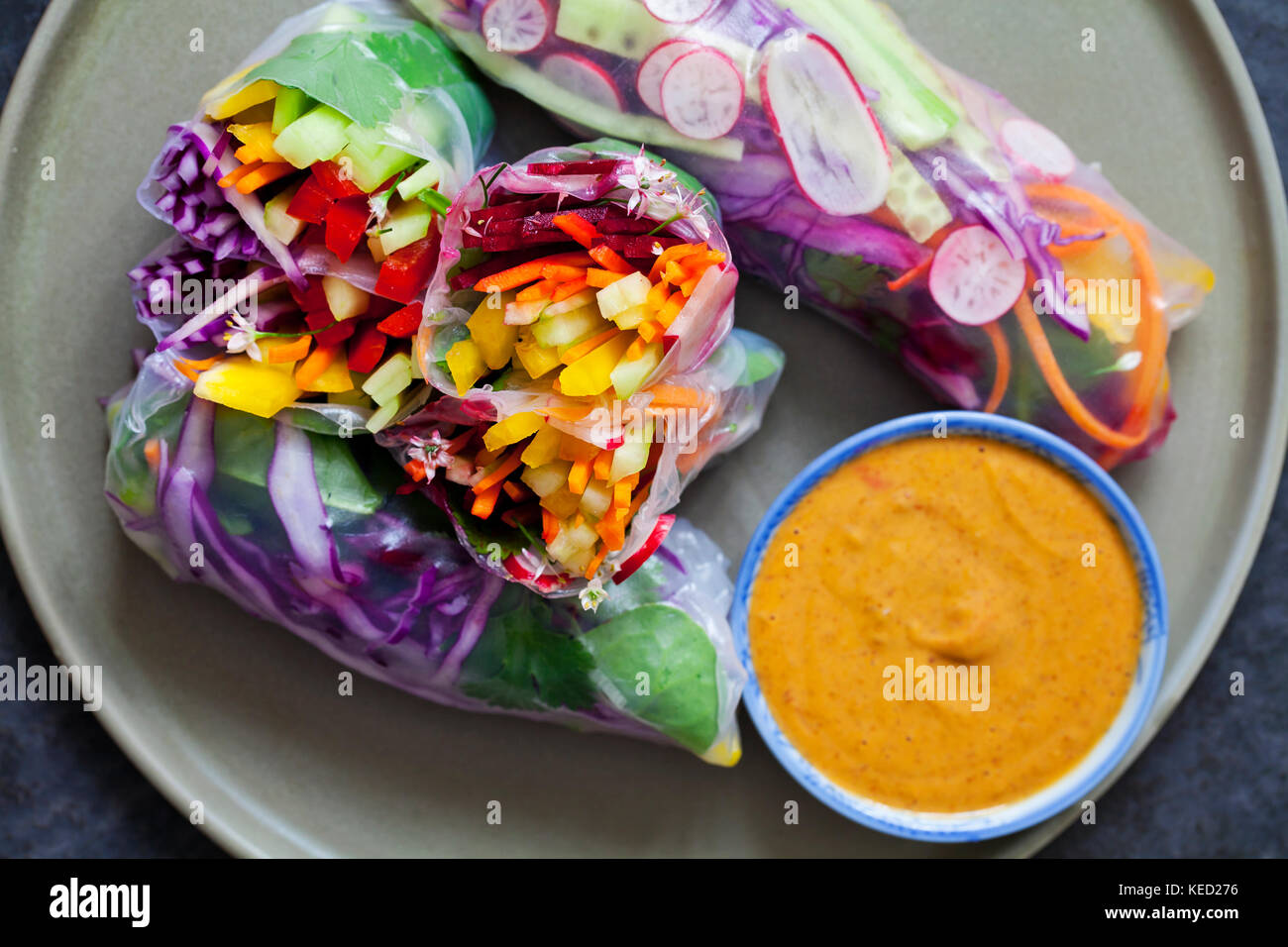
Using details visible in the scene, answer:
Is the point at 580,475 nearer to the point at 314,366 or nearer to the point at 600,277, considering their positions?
the point at 600,277

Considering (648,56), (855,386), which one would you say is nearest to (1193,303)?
(855,386)

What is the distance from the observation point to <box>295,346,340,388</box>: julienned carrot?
147 cm

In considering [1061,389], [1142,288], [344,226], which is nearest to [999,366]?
[1061,389]

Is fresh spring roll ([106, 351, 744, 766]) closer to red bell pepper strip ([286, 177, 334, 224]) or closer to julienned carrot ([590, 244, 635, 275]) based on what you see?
red bell pepper strip ([286, 177, 334, 224])

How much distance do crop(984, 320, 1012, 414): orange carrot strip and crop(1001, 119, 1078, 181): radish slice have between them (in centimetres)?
28

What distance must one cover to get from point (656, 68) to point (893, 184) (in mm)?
411

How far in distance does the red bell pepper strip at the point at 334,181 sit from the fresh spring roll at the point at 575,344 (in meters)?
0.15

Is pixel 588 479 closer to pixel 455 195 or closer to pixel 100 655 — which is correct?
pixel 455 195

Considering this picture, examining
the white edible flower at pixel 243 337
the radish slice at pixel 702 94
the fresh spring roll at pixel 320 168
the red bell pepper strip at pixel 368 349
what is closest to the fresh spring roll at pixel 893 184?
the radish slice at pixel 702 94

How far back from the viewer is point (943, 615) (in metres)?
1.59

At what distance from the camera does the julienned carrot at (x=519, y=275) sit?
133 centimetres

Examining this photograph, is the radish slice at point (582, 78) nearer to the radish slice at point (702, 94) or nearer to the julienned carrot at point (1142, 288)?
the radish slice at point (702, 94)
